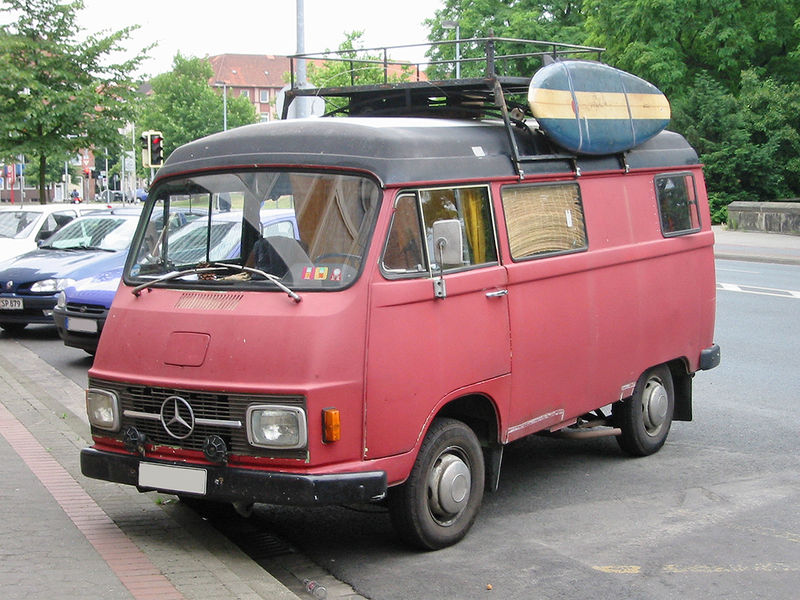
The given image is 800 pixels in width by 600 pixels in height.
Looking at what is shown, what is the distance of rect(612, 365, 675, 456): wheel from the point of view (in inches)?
332

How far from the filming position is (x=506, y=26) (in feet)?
186

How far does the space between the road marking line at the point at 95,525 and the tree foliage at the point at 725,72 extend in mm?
35013

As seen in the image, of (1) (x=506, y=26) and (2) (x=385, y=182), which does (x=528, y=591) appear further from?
(1) (x=506, y=26)

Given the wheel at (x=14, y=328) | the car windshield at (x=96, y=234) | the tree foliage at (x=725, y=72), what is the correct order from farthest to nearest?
the tree foliage at (x=725, y=72)
the wheel at (x=14, y=328)
the car windshield at (x=96, y=234)

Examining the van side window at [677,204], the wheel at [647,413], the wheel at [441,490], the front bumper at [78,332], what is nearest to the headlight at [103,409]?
the wheel at [441,490]

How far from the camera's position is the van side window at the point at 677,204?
8688 mm

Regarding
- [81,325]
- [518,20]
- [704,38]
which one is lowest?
[81,325]

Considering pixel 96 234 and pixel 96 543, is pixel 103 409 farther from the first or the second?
pixel 96 234

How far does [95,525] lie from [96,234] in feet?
33.3

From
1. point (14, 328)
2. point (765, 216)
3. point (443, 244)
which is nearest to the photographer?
point (443, 244)

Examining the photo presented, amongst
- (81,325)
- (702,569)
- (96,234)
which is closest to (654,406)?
(702,569)

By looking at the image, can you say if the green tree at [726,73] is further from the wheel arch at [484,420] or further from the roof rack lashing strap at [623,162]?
the wheel arch at [484,420]

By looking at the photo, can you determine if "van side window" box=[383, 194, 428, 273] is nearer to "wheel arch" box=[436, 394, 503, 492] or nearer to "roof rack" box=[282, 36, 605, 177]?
"wheel arch" box=[436, 394, 503, 492]

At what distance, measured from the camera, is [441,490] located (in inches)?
244
